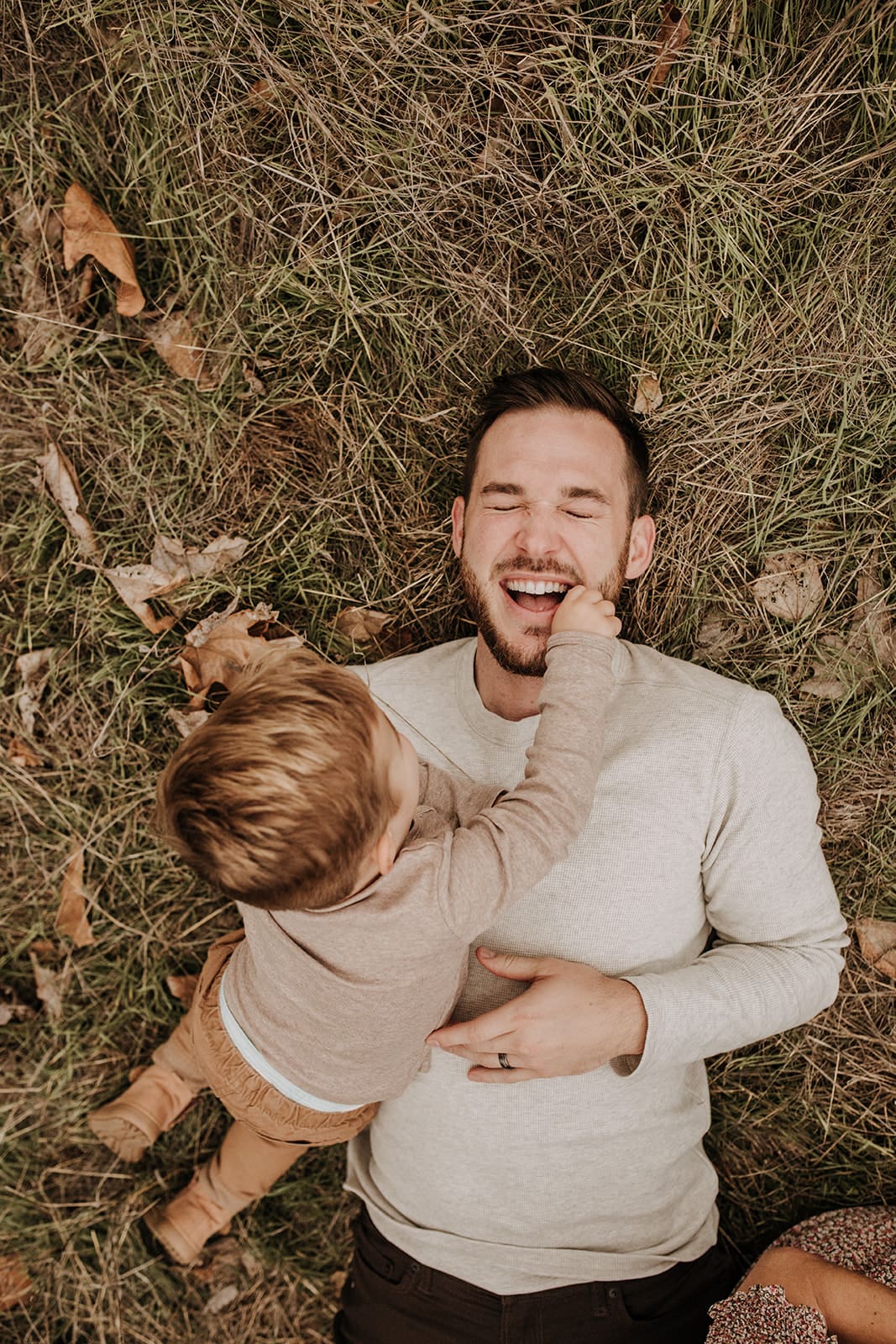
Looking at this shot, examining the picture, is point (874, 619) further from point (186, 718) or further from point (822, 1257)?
point (186, 718)

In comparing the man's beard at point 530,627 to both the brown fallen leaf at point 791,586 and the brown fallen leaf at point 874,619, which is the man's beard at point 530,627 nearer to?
the brown fallen leaf at point 791,586

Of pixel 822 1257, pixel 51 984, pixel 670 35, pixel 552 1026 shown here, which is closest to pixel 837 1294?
pixel 822 1257

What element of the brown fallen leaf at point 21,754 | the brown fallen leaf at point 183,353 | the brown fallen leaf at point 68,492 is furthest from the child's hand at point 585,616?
the brown fallen leaf at point 21,754

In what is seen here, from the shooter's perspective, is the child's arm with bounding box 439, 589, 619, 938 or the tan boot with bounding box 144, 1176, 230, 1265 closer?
the child's arm with bounding box 439, 589, 619, 938

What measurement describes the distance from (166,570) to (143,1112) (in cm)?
193

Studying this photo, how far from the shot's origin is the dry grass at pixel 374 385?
2896mm

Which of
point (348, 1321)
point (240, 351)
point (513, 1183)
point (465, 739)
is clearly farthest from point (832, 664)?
point (348, 1321)

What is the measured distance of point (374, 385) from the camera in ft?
10.6

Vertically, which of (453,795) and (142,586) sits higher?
(142,586)

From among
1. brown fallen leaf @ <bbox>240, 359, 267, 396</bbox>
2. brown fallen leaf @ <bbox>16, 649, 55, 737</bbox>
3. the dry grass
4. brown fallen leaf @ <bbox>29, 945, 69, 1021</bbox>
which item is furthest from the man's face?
brown fallen leaf @ <bbox>29, 945, 69, 1021</bbox>

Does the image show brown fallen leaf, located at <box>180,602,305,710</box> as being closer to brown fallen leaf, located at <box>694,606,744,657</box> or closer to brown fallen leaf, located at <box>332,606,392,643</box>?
brown fallen leaf, located at <box>332,606,392,643</box>

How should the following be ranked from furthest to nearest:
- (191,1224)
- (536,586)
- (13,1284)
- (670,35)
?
(13,1284), (191,1224), (670,35), (536,586)

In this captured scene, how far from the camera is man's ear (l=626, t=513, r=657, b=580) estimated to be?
2.80 m

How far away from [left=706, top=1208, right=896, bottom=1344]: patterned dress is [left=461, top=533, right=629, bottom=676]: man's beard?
1.73 m
